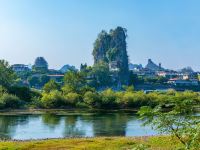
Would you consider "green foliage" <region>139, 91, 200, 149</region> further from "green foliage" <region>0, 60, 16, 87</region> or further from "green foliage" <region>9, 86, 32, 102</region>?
"green foliage" <region>0, 60, 16, 87</region>

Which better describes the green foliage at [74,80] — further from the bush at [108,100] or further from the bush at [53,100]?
the bush at [53,100]

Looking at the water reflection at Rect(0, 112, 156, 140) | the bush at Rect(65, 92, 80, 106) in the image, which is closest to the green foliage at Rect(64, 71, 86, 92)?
the bush at Rect(65, 92, 80, 106)

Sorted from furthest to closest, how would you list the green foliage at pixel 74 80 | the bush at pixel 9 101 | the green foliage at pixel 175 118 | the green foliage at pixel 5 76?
the green foliage at pixel 74 80 → the green foliage at pixel 5 76 → the bush at pixel 9 101 → the green foliage at pixel 175 118

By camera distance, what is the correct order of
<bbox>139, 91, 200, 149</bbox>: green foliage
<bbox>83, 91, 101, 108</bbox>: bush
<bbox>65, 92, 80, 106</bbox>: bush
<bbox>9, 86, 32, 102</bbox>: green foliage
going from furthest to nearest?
<bbox>9, 86, 32, 102</bbox>: green foliage < <bbox>83, 91, 101, 108</bbox>: bush < <bbox>65, 92, 80, 106</bbox>: bush < <bbox>139, 91, 200, 149</bbox>: green foliage

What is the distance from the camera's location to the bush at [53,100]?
3831 inches

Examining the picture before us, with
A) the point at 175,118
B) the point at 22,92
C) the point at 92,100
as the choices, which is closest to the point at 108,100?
the point at 92,100

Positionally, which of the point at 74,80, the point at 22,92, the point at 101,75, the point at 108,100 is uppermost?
the point at 101,75

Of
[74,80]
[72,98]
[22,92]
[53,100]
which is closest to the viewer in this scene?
[53,100]

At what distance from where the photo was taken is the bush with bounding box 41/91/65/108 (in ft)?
319

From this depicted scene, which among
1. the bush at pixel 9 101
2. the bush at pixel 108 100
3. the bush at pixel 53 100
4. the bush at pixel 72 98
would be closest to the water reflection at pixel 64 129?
the bush at pixel 9 101

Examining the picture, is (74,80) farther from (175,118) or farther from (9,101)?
(175,118)

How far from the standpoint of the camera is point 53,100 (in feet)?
320

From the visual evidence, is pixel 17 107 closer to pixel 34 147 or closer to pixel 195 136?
pixel 34 147

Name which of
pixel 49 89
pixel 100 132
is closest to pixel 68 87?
pixel 49 89
